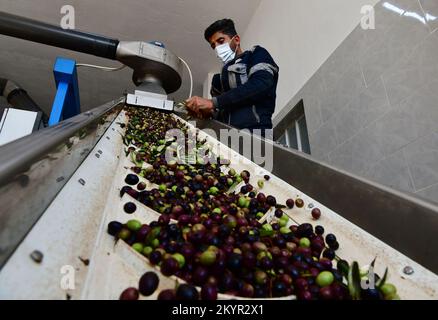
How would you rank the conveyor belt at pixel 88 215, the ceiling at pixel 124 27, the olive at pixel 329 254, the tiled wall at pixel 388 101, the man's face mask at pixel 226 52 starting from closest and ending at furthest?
the conveyor belt at pixel 88 215, the olive at pixel 329 254, the tiled wall at pixel 388 101, the man's face mask at pixel 226 52, the ceiling at pixel 124 27

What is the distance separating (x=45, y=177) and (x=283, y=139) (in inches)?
111

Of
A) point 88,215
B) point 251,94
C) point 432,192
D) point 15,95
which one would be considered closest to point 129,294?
point 88,215

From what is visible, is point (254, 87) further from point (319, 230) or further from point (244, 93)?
point (319, 230)

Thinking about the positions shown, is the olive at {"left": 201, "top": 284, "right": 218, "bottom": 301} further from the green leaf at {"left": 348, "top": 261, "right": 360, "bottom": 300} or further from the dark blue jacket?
the dark blue jacket

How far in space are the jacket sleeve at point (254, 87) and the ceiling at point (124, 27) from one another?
2.82 meters

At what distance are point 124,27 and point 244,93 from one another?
11.8 ft

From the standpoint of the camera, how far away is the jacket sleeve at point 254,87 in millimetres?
1680

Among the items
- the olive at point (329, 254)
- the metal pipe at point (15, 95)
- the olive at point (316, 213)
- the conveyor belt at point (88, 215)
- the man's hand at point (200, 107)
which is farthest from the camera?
the metal pipe at point (15, 95)

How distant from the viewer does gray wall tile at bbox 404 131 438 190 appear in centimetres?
124

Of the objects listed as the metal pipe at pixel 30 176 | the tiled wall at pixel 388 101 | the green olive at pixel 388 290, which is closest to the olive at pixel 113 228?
→ the metal pipe at pixel 30 176

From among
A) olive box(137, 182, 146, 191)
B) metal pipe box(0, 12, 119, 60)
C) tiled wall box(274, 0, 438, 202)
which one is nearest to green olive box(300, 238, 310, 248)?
olive box(137, 182, 146, 191)

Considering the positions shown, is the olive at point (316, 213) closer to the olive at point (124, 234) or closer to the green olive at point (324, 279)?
the green olive at point (324, 279)

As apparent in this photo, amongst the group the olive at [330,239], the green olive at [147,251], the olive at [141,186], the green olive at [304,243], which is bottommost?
the green olive at [147,251]

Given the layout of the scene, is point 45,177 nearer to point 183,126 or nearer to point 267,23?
point 183,126
